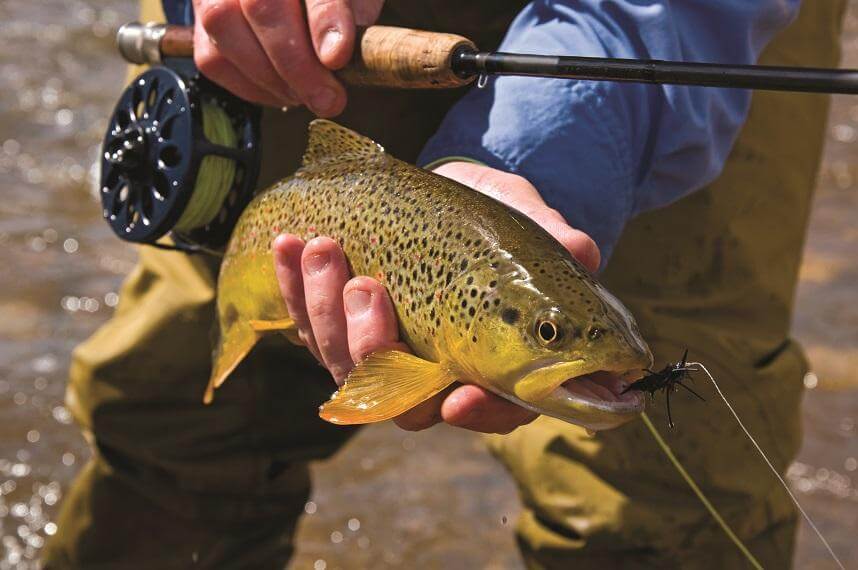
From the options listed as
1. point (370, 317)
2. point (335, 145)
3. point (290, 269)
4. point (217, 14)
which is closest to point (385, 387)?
point (370, 317)

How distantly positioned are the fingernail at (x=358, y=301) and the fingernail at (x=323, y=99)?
0.50 metres

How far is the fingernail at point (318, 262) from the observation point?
1946mm

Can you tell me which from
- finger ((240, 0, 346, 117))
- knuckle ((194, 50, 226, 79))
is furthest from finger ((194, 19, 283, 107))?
finger ((240, 0, 346, 117))

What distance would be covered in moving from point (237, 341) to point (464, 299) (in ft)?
2.36

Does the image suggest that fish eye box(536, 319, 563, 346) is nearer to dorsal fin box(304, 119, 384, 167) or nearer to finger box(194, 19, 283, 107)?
dorsal fin box(304, 119, 384, 167)

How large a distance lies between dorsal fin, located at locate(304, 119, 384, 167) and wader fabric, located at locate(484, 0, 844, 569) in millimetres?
795

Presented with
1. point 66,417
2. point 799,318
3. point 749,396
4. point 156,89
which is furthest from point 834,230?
point 156,89

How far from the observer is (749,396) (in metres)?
2.68

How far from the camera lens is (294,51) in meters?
2.13

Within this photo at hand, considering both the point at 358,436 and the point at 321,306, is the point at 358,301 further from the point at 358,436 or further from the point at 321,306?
the point at 358,436

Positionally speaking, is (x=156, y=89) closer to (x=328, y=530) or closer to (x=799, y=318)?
(x=328, y=530)

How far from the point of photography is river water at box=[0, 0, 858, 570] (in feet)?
11.4

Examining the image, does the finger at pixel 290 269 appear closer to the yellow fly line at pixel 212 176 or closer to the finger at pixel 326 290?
the finger at pixel 326 290

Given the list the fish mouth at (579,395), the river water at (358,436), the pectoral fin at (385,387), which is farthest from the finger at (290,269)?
the river water at (358,436)
